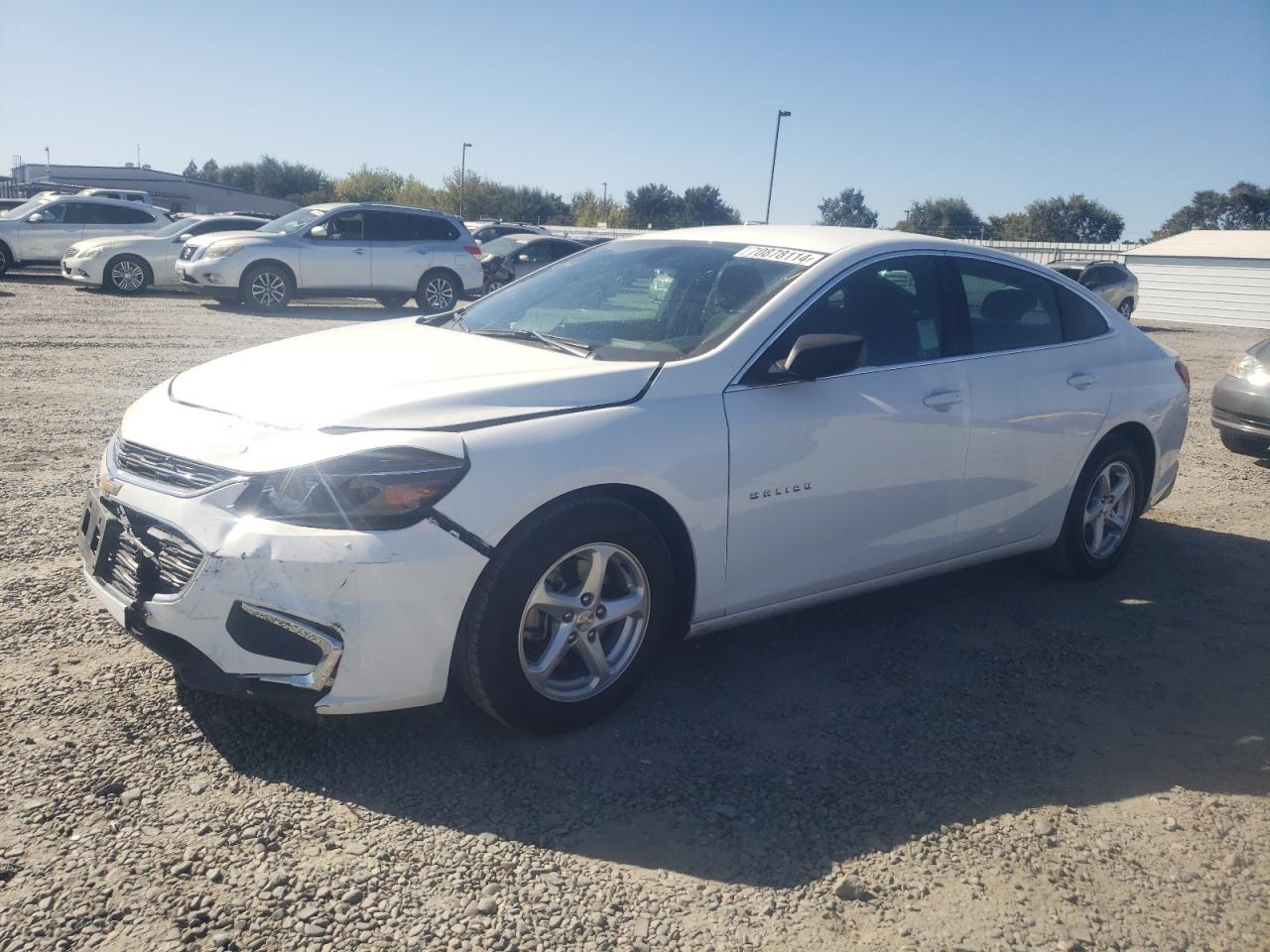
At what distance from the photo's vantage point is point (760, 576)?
12.8 feet

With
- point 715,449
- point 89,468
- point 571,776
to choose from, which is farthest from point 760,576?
point 89,468

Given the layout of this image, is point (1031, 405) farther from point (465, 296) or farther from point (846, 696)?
point (465, 296)

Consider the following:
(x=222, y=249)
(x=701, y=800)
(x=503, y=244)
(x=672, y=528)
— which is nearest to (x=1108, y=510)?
(x=672, y=528)

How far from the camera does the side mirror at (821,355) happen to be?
377 centimetres

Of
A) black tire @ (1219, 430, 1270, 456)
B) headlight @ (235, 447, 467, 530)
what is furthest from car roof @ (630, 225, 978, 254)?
black tire @ (1219, 430, 1270, 456)

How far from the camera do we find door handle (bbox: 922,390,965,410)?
4355 millimetres

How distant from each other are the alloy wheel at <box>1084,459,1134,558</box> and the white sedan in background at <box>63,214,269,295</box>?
16425mm

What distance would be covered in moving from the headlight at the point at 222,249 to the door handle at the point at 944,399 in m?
14.6

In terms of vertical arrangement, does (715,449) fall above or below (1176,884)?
above

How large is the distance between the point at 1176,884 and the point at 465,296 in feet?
61.2

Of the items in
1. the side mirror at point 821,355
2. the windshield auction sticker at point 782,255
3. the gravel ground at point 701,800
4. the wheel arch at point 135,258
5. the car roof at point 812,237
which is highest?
the car roof at point 812,237

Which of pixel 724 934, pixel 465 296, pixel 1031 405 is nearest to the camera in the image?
pixel 724 934

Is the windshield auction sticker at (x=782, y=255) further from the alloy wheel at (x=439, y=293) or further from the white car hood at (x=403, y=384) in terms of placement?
the alloy wheel at (x=439, y=293)

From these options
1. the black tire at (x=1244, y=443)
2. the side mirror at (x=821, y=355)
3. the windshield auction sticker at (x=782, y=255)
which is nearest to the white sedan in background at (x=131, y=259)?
the black tire at (x=1244, y=443)
